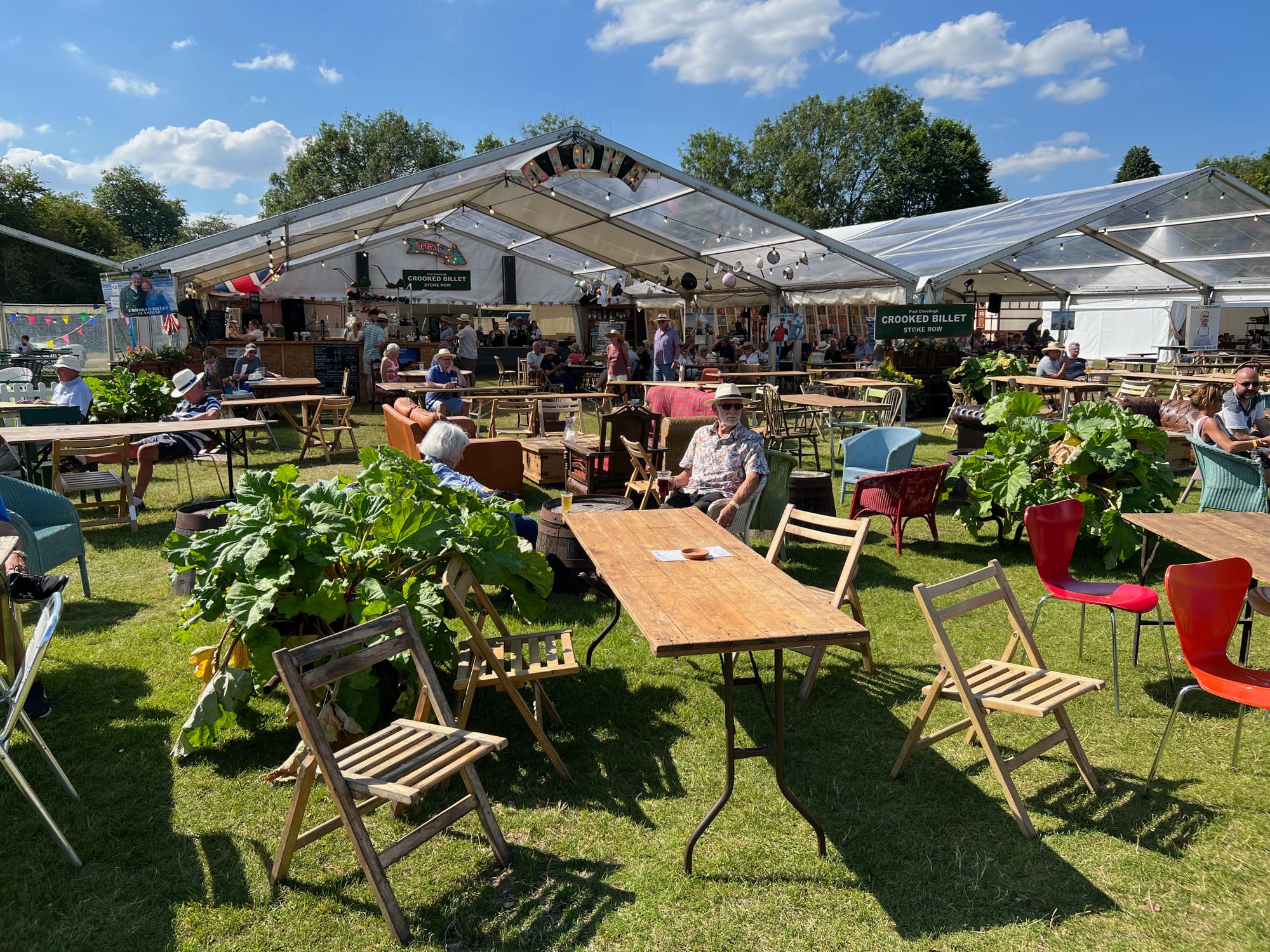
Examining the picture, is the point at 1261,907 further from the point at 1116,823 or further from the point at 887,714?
the point at 887,714

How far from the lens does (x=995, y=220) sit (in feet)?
57.1

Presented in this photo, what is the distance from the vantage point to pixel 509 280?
23.1 meters

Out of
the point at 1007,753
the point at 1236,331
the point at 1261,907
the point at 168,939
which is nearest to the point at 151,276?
the point at 168,939

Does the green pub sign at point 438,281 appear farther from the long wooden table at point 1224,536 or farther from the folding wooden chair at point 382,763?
the folding wooden chair at point 382,763

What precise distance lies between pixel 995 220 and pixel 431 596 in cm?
1751

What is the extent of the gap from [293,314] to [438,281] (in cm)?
473

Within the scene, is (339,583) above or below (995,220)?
below

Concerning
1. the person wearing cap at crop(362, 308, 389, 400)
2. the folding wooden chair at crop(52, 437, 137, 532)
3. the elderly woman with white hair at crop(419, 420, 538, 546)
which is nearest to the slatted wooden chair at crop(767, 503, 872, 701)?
the elderly woman with white hair at crop(419, 420, 538, 546)

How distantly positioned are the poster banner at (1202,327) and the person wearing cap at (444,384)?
61.1 feet

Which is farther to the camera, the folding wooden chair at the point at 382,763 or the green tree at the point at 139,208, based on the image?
the green tree at the point at 139,208

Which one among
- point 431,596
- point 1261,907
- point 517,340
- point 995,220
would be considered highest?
point 995,220

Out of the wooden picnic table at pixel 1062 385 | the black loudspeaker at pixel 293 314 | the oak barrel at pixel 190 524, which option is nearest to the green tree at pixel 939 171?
the black loudspeaker at pixel 293 314

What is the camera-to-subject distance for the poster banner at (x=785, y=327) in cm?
1905

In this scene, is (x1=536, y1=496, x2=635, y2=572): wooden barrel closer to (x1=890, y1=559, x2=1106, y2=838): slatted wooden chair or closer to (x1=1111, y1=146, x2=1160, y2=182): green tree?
(x1=890, y1=559, x2=1106, y2=838): slatted wooden chair
